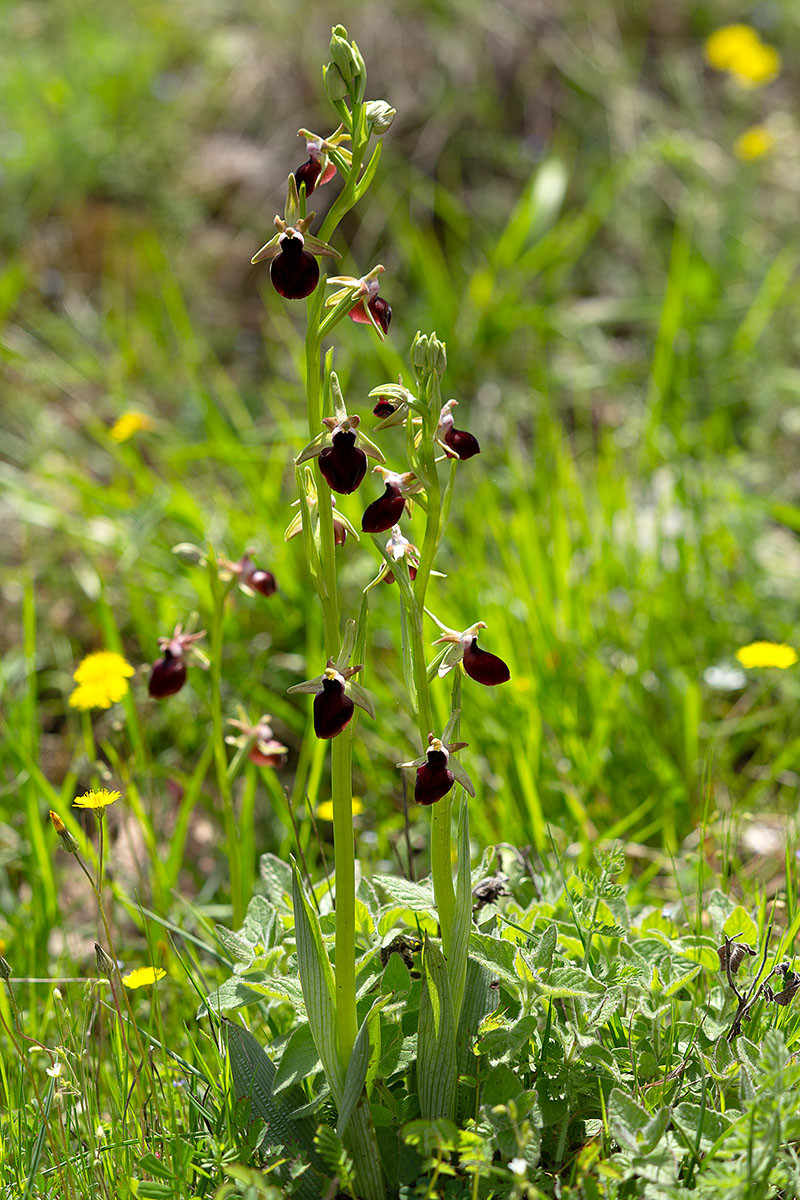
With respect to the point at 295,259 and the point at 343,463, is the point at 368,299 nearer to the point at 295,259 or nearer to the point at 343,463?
the point at 295,259

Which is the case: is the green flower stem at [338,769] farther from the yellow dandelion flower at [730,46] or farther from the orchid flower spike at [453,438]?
the yellow dandelion flower at [730,46]

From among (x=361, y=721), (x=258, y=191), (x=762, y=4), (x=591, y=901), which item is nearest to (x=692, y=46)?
(x=762, y=4)

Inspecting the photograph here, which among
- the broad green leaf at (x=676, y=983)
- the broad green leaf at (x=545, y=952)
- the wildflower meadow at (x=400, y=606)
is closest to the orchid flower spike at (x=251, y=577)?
the wildflower meadow at (x=400, y=606)

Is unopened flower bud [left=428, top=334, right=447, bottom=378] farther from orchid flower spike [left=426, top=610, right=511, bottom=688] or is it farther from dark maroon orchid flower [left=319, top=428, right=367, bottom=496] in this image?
orchid flower spike [left=426, top=610, right=511, bottom=688]

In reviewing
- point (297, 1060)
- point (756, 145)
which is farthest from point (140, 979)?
point (756, 145)

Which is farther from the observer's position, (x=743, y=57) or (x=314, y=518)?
(x=743, y=57)

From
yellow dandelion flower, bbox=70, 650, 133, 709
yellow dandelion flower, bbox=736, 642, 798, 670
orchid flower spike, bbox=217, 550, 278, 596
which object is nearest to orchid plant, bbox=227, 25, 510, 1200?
orchid flower spike, bbox=217, 550, 278, 596

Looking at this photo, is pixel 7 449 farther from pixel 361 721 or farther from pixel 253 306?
pixel 361 721
